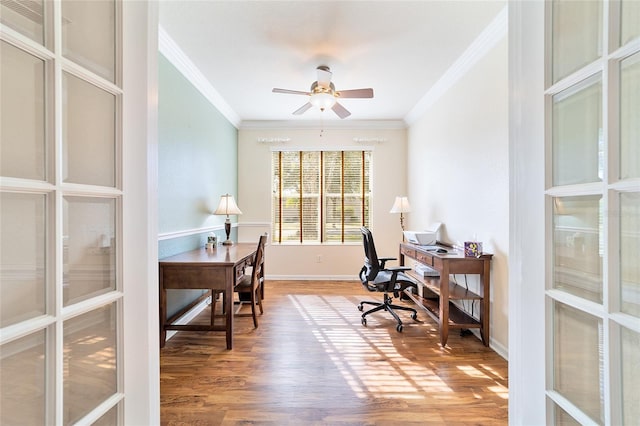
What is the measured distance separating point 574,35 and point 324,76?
230 cm

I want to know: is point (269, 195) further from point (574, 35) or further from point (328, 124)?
point (574, 35)

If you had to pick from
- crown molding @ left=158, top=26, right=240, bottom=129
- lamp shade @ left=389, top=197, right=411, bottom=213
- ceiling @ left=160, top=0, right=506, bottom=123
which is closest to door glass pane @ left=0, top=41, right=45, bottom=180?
ceiling @ left=160, top=0, right=506, bottom=123

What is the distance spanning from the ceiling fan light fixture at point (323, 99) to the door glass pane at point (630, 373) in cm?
285

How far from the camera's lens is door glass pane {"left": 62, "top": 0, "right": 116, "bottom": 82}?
708 millimetres

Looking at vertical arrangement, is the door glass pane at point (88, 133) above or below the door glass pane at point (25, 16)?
below

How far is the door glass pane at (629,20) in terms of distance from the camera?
663 mm

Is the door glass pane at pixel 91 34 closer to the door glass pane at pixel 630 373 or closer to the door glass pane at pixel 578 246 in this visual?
the door glass pane at pixel 578 246

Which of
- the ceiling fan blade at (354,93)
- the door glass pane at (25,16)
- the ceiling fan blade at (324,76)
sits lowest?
the door glass pane at (25,16)

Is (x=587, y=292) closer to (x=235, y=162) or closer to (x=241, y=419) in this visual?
(x=241, y=419)

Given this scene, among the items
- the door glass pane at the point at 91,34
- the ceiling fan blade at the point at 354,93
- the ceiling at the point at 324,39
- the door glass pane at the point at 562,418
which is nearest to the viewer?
the door glass pane at the point at 91,34

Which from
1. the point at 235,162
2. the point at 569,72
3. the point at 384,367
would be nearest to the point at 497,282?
the point at 384,367

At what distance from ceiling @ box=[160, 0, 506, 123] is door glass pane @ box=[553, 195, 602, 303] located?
1930 millimetres

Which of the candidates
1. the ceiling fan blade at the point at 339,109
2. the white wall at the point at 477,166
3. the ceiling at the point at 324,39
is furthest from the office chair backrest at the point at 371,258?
the ceiling at the point at 324,39

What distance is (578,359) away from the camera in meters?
0.82
